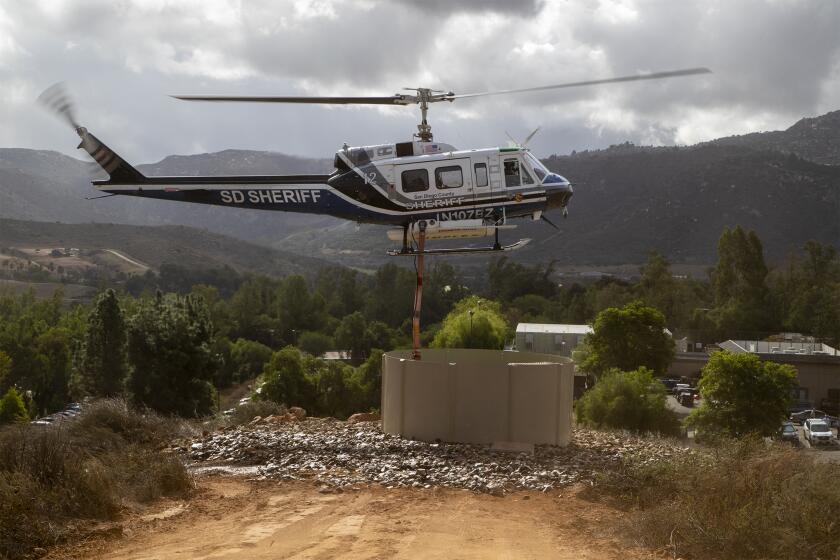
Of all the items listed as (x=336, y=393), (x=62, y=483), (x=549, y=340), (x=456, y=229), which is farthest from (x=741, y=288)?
(x=62, y=483)

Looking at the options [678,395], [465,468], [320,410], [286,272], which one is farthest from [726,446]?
[286,272]

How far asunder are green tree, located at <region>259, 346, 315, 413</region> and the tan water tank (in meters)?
27.9

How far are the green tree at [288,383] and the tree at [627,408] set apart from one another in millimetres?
16535

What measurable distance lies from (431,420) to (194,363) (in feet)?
84.0

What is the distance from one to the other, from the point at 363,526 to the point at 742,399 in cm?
2714

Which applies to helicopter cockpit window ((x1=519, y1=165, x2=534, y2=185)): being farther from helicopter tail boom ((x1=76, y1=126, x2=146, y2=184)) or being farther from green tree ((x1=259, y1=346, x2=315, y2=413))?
green tree ((x1=259, y1=346, x2=315, y2=413))

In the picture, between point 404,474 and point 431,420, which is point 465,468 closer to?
point 404,474

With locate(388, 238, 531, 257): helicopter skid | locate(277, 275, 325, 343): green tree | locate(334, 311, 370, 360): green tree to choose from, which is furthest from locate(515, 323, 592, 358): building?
locate(388, 238, 531, 257): helicopter skid

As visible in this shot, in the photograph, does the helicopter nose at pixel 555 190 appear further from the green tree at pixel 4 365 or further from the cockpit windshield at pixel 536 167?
the green tree at pixel 4 365

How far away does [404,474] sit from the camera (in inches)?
586

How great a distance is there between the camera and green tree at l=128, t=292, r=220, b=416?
39625 mm

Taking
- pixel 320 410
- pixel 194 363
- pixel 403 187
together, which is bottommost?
pixel 320 410

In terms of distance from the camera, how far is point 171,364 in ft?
131

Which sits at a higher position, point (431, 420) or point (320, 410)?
point (431, 420)
